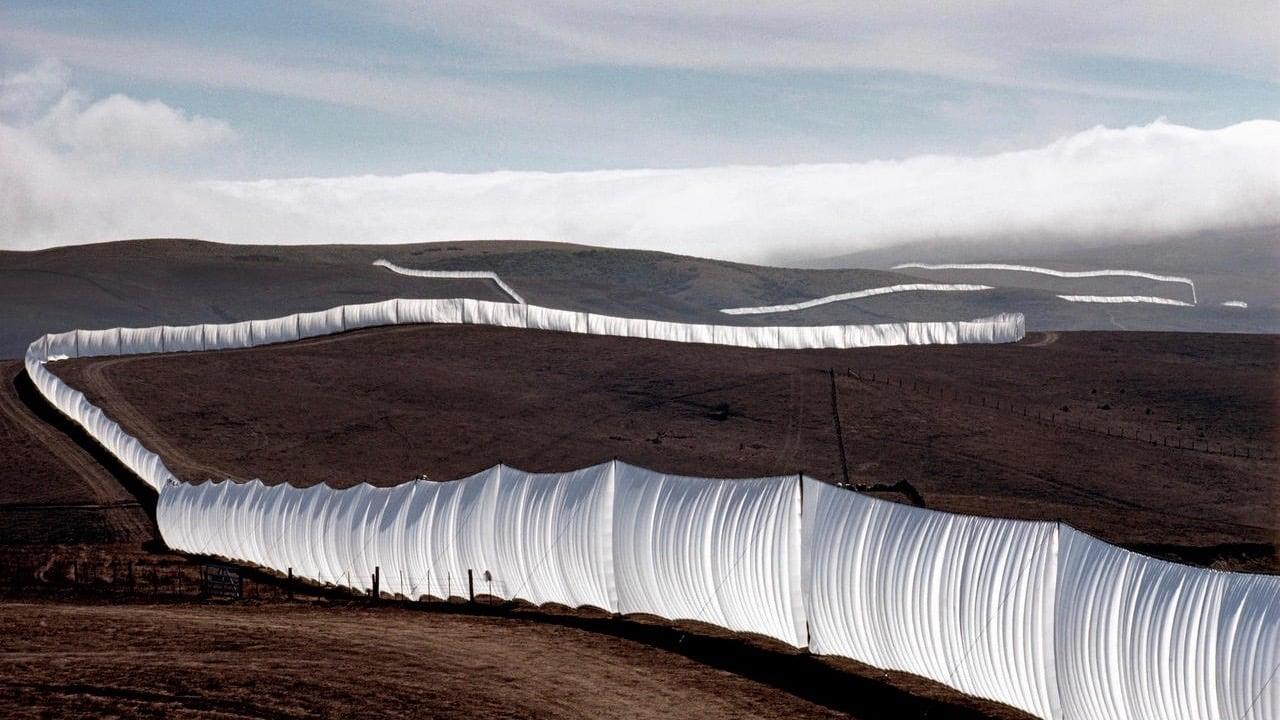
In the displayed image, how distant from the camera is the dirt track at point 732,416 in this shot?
191 feet

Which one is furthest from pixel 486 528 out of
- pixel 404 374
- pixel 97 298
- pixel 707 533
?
pixel 97 298

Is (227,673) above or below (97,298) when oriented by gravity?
below

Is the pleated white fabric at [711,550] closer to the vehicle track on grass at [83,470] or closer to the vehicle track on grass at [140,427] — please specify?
the vehicle track on grass at [83,470]

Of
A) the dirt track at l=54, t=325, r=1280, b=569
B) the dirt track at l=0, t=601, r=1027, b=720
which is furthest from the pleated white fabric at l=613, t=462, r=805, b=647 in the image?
the dirt track at l=54, t=325, r=1280, b=569

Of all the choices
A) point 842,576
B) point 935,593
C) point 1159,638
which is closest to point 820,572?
point 842,576

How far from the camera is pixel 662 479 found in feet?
89.1

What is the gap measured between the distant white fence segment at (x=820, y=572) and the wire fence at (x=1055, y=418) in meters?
44.3

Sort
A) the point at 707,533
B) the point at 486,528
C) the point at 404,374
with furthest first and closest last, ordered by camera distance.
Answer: the point at 404,374
the point at 486,528
the point at 707,533

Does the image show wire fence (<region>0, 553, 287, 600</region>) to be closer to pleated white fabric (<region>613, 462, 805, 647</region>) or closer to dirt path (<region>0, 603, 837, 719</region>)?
dirt path (<region>0, 603, 837, 719</region>)

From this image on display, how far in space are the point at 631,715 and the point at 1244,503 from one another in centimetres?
4457

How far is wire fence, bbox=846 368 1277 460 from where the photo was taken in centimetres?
6781

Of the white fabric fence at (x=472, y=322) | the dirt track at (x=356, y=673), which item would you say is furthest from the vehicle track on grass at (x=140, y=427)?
the dirt track at (x=356, y=673)

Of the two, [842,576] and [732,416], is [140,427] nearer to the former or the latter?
[732,416]

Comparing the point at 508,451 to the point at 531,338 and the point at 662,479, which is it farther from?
the point at 662,479
